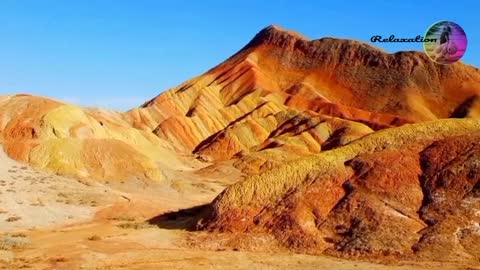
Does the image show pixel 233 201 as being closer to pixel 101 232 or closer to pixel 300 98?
pixel 101 232

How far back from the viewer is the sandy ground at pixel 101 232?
68.1 feet

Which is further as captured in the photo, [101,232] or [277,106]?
[277,106]

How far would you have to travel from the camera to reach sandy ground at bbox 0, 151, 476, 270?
20.8 metres

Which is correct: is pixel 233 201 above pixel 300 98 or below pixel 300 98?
below

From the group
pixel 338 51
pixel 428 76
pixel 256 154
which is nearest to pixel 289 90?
pixel 338 51

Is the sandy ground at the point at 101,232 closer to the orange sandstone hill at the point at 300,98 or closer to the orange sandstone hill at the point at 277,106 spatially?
the orange sandstone hill at the point at 277,106

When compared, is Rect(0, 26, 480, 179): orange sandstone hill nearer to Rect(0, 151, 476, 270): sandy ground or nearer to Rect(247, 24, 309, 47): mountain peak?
Rect(247, 24, 309, 47): mountain peak

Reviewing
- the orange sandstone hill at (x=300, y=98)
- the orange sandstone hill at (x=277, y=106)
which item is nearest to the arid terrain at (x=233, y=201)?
the orange sandstone hill at (x=277, y=106)

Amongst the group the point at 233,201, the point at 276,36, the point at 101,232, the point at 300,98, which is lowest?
the point at 101,232

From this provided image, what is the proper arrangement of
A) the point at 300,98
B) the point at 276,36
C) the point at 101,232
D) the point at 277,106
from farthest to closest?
the point at 276,36 < the point at 300,98 < the point at 277,106 < the point at 101,232

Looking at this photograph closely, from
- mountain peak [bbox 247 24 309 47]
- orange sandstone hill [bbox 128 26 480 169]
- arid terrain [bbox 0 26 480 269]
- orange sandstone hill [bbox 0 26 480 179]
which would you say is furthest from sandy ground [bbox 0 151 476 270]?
mountain peak [bbox 247 24 309 47]

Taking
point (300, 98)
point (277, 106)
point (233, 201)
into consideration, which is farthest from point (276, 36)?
point (233, 201)

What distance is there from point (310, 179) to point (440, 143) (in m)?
5.83

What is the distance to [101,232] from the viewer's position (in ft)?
88.3
